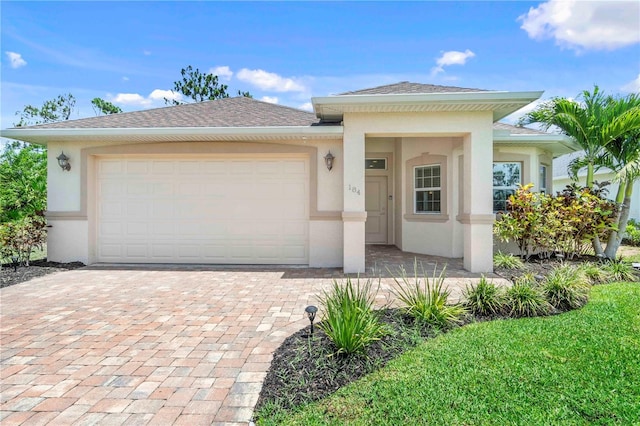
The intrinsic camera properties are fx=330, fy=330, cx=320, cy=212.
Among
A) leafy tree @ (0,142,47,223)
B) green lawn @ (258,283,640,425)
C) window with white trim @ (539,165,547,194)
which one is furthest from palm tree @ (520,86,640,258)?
leafy tree @ (0,142,47,223)

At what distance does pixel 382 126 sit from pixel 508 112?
A: 2702mm

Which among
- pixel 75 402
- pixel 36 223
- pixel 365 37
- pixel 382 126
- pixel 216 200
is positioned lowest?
pixel 75 402

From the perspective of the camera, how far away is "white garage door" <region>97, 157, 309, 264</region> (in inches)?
333

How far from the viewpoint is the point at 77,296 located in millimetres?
5812

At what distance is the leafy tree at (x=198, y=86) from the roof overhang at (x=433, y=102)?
2575cm

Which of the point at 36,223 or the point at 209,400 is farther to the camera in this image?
the point at 36,223

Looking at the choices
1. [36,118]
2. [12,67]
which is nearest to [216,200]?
[12,67]

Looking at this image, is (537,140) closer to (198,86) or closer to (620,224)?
(620,224)

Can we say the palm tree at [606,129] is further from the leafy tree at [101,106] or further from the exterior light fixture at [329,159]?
the leafy tree at [101,106]

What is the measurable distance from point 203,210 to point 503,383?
7.52 metres

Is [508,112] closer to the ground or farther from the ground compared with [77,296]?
farther from the ground

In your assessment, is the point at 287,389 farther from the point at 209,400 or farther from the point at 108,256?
the point at 108,256

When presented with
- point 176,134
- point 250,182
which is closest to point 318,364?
point 250,182

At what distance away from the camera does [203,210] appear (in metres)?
8.58
